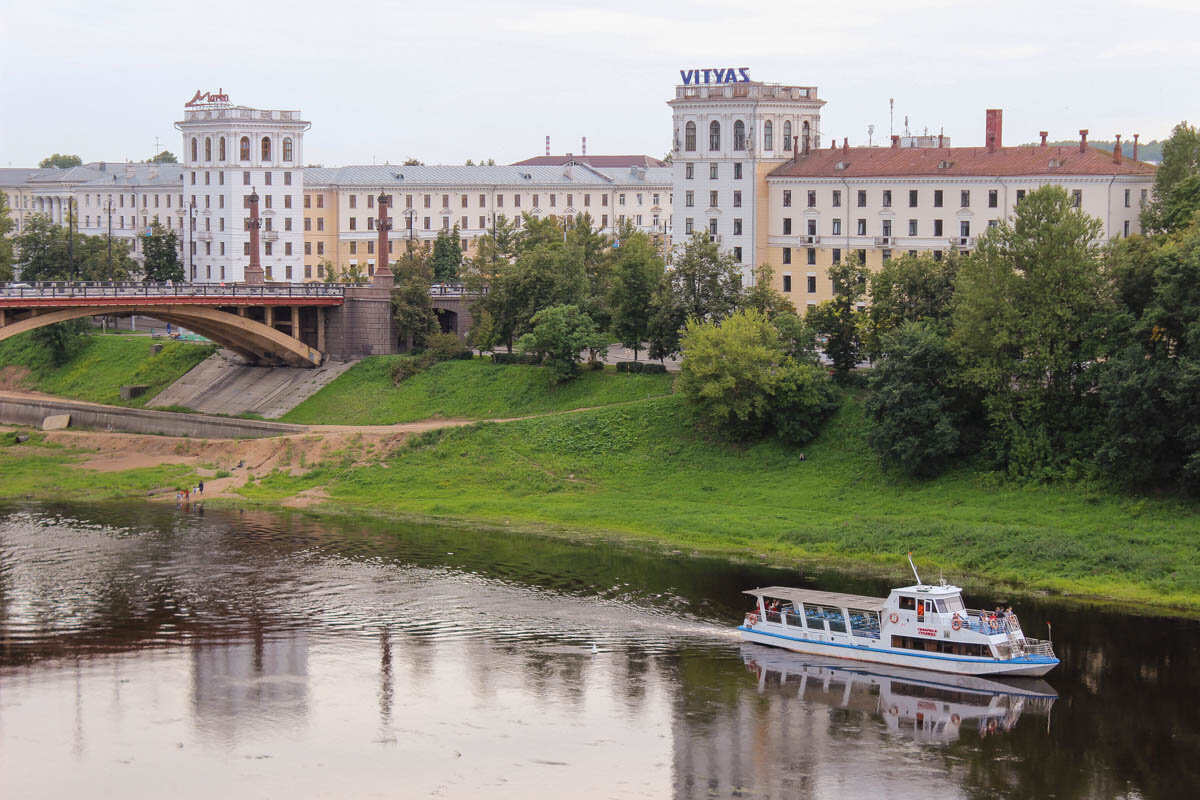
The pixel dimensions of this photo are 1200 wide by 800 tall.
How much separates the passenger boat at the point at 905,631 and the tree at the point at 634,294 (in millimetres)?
40164

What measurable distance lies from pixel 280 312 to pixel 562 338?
2672cm

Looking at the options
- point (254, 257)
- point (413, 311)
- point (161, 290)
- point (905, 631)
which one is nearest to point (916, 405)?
point (905, 631)

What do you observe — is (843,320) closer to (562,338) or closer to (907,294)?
(907,294)

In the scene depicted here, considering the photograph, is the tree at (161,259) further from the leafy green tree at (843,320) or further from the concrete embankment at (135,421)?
the leafy green tree at (843,320)

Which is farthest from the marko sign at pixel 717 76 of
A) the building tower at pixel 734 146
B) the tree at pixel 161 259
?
the tree at pixel 161 259

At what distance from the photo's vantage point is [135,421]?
3866 inches

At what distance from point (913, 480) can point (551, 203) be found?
100127 millimetres

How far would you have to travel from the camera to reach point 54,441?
9419 centimetres

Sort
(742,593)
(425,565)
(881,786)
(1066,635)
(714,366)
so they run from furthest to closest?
1. (714,366)
2. (425,565)
3. (742,593)
4. (1066,635)
5. (881,786)

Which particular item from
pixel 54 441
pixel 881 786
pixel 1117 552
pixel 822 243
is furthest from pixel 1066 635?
pixel 54 441

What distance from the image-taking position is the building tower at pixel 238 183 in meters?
145

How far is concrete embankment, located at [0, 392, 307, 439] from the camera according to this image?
305 feet

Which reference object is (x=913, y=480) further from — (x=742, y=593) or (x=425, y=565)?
(x=425, y=565)

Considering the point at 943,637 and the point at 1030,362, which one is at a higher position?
the point at 1030,362
